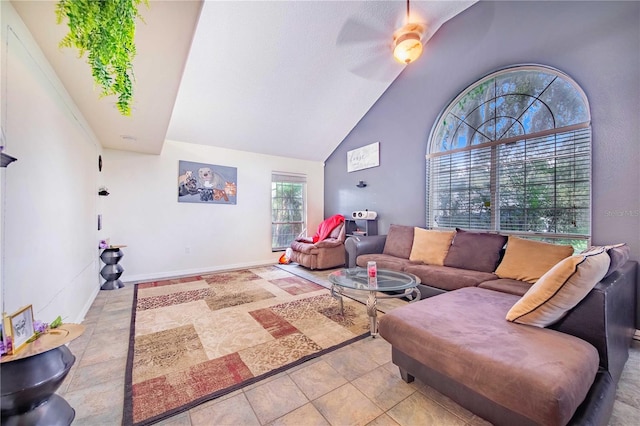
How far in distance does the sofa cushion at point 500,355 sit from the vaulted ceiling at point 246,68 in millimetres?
2240

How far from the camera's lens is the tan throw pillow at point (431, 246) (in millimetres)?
3323

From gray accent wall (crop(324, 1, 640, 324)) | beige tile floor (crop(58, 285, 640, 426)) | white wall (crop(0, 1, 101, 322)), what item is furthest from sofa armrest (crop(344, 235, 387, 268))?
white wall (crop(0, 1, 101, 322))

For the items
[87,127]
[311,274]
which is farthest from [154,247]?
[311,274]

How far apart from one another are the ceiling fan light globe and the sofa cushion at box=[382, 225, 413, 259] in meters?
2.36

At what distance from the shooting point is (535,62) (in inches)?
113

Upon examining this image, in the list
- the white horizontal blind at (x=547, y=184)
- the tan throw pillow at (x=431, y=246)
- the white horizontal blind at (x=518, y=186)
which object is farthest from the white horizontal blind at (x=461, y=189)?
the tan throw pillow at (x=431, y=246)

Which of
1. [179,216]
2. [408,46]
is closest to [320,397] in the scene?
[408,46]

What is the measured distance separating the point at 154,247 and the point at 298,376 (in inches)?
150

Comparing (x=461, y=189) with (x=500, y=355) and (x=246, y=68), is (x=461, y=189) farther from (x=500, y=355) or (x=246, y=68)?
(x=246, y=68)

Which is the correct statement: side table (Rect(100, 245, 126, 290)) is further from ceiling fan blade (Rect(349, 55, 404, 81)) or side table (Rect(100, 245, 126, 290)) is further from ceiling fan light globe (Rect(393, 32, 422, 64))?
ceiling fan light globe (Rect(393, 32, 422, 64))

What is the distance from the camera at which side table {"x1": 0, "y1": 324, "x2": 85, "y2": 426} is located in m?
0.92

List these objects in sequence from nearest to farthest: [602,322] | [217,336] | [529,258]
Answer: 1. [602,322]
2. [217,336]
3. [529,258]

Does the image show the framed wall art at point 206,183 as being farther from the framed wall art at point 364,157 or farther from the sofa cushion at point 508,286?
the sofa cushion at point 508,286

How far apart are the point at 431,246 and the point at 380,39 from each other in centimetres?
308
